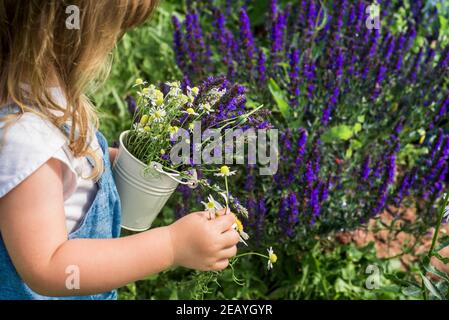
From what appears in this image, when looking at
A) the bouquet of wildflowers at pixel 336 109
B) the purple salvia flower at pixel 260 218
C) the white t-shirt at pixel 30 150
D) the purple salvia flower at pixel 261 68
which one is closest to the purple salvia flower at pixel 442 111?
the bouquet of wildflowers at pixel 336 109

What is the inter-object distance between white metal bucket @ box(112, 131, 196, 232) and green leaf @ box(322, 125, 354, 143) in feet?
2.58

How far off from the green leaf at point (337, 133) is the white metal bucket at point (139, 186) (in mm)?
788

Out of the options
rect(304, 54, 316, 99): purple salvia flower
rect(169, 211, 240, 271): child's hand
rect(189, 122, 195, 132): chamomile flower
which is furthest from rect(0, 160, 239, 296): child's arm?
rect(304, 54, 316, 99): purple salvia flower

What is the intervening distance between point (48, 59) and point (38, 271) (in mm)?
394

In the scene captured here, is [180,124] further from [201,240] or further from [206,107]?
[201,240]

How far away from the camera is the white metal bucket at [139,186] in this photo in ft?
4.68

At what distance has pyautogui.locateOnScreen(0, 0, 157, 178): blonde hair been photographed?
1139 millimetres

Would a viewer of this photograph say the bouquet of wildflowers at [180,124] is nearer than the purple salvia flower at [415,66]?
Answer: Yes

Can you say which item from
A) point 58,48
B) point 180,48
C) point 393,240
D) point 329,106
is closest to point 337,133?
point 329,106

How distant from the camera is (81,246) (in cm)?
118

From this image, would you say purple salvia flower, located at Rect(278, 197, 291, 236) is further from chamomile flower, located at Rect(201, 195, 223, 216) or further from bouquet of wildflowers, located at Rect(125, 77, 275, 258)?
chamomile flower, located at Rect(201, 195, 223, 216)

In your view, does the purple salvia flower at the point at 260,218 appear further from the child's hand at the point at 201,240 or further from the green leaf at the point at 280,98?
the child's hand at the point at 201,240

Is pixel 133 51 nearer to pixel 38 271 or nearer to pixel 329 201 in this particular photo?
pixel 329 201

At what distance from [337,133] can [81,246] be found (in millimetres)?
1157
